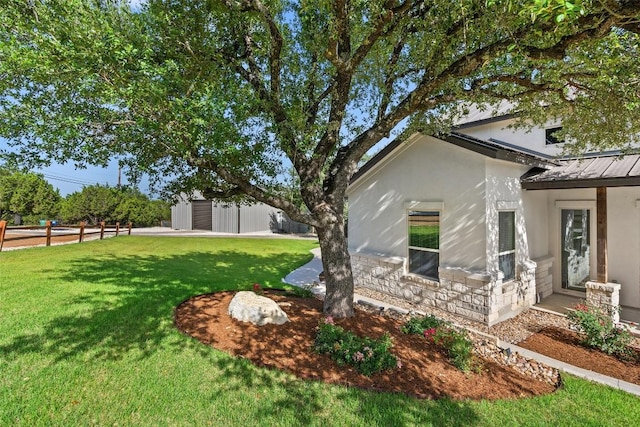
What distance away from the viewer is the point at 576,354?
5.23 m

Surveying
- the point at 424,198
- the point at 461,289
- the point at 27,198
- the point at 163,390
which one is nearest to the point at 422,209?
the point at 424,198

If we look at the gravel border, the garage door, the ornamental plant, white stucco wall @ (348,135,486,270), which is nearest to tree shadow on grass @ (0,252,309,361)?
white stucco wall @ (348,135,486,270)

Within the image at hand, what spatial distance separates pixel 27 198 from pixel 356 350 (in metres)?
36.6

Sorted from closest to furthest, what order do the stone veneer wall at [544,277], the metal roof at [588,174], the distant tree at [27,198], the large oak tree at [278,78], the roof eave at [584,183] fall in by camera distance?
1. the large oak tree at [278,78]
2. the roof eave at [584,183]
3. the metal roof at [588,174]
4. the stone veneer wall at [544,277]
5. the distant tree at [27,198]

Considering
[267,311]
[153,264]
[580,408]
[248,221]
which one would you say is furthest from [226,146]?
[248,221]

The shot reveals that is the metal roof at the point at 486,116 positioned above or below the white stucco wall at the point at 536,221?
above

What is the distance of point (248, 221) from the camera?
26.6m

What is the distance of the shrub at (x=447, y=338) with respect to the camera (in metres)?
4.41

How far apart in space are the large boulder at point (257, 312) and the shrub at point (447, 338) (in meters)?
2.32

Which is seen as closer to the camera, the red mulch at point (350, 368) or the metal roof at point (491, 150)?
the red mulch at point (350, 368)

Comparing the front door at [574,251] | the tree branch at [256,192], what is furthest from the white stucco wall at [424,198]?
the front door at [574,251]

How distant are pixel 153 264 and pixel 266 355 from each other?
851cm

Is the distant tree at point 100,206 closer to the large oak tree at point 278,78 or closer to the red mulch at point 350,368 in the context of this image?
the large oak tree at point 278,78

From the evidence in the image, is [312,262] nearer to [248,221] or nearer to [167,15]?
[167,15]
